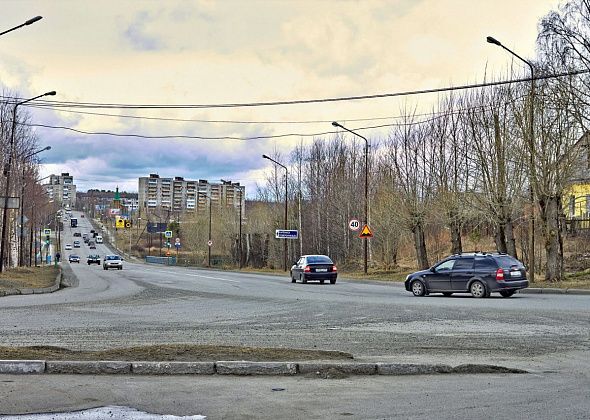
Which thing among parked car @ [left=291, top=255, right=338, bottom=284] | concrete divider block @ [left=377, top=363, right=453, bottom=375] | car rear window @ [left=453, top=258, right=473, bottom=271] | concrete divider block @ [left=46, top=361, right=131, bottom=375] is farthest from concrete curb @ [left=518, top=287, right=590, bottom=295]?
concrete divider block @ [left=46, top=361, right=131, bottom=375]

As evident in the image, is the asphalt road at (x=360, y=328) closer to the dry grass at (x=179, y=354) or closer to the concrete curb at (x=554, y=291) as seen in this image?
the dry grass at (x=179, y=354)

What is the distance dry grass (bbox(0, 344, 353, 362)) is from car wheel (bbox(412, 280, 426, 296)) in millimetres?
16376

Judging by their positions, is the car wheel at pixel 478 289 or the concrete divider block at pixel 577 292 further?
the concrete divider block at pixel 577 292

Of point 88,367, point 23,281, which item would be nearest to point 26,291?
point 23,281

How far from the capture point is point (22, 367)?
31.5ft

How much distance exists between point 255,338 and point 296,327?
2384 millimetres

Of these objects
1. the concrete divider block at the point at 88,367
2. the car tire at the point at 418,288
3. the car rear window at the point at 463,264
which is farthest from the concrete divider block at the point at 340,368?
the car tire at the point at 418,288

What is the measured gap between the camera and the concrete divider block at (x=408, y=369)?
9945 mm

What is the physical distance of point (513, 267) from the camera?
25516mm

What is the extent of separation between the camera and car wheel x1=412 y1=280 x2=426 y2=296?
89.2 feet

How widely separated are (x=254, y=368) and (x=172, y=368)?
1079mm

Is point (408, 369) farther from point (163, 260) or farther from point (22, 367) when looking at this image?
point (163, 260)

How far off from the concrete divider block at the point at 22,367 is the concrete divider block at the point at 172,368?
3.94 feet

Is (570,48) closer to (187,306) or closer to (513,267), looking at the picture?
(513,267)
